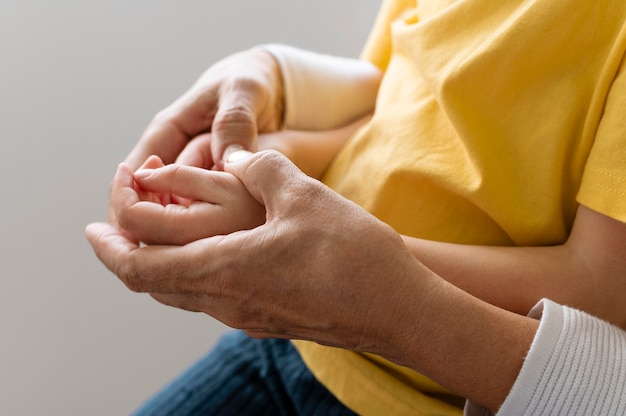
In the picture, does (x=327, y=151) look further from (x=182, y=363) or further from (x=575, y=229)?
(x=182, y=363)

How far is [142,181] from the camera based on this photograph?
0.60 meters

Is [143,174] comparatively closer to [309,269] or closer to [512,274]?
[309,269]

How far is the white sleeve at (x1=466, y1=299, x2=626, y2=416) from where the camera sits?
519 mm

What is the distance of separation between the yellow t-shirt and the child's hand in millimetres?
159

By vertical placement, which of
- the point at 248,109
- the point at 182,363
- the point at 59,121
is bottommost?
the point at 182,363

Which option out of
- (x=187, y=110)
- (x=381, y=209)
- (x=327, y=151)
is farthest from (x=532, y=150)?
(x=187, y=110)

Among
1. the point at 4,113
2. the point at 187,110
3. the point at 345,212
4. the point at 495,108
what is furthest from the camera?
the point at 4,113

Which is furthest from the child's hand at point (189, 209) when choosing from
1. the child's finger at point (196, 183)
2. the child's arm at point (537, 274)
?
the child's arm at point (537, 274)

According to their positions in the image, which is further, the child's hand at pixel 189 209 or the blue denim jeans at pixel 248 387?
the blue denim jeans at pixel 248 387

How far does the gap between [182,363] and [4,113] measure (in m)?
0.47

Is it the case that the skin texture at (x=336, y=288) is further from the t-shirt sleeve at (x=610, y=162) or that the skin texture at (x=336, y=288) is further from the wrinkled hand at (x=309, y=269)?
the t-shirt sleeve at (x=610, y=162)

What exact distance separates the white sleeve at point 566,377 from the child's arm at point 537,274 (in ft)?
0.17

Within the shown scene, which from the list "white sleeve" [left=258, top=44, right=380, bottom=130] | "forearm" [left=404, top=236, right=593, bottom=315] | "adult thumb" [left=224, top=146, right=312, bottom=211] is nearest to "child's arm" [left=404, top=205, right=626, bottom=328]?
"forearm" [left=404, top=236, right=593, bottom=315]

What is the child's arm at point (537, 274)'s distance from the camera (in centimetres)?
58
